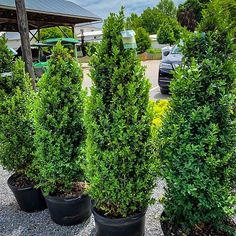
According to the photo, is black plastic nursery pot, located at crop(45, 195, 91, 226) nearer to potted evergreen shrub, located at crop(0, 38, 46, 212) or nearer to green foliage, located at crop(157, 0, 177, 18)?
potted evergreen shrub, located at crop(0, 38, 46, 212)

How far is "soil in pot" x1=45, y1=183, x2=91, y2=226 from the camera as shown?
8.28 ft

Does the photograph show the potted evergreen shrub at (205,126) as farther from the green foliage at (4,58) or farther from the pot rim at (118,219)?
the green foliage at (4,58)

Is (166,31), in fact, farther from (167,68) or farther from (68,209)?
(68,209)

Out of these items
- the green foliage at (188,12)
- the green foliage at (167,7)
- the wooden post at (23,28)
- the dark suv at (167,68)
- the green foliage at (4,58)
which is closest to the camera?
the green foliage at (4,58)

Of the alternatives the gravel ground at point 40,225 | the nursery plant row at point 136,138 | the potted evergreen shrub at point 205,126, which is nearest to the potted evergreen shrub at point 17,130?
the gravel ground at point 40,225

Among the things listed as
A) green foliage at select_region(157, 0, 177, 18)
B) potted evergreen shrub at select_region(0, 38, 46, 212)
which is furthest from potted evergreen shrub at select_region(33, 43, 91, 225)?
green foliage at select_region(157, 0, 177, 18)

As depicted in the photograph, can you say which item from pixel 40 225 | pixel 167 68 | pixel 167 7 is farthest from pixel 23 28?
pixel 167 7

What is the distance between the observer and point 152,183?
2174 millimetres

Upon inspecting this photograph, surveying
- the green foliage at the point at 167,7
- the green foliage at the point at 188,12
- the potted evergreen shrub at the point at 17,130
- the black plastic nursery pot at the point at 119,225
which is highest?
the green foliage at the point at 167,7

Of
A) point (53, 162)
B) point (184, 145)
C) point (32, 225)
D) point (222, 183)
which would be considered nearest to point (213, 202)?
point (222, 183)

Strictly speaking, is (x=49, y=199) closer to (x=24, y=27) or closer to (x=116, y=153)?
(x=116, y=153)

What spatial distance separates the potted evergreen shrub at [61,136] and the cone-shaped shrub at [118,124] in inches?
17.4

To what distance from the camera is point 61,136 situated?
2.42 m

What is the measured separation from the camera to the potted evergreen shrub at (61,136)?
243 centimetres
